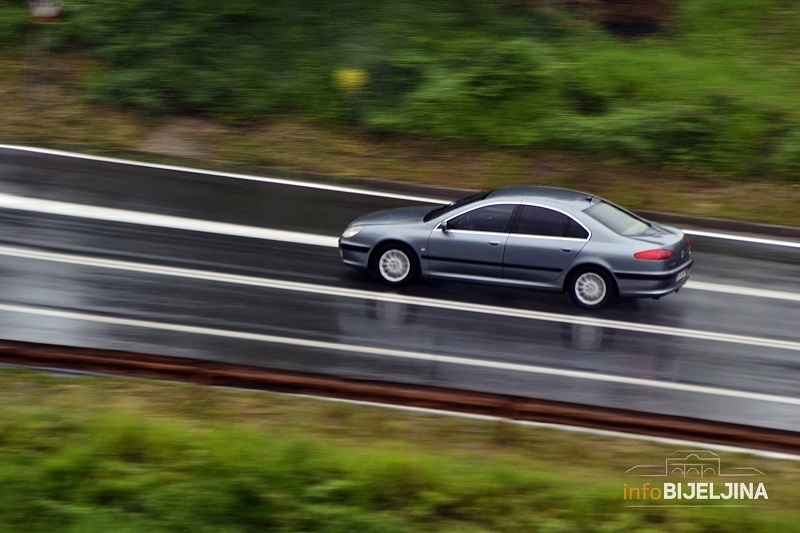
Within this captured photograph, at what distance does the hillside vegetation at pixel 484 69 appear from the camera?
17.6 m

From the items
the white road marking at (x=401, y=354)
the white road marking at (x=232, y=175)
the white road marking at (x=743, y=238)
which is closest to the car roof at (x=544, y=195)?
the white road marking at (x=401, y=354)

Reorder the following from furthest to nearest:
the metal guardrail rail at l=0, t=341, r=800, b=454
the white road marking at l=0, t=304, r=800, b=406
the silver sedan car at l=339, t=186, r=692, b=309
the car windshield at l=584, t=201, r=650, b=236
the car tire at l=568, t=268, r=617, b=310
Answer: the car windshield at l=584, t=201, r=650, b=236
the car tire at l=568, t=268, r=617, b=310
the silver sedan car at l=339, t=186, r=692, b=309
the white road marking at l=0, t=304, r=800, b=406
the metal guardrail rail at l=0, t=341, r=800, b=454

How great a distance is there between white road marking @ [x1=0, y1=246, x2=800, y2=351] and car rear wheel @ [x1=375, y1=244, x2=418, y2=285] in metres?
0.34

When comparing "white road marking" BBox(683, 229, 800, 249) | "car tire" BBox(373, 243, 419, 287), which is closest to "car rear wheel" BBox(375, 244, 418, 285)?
"car tire" BBox(373, 243, 419, 287)

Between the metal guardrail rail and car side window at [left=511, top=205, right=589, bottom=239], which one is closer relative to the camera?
the metal guardrail rail

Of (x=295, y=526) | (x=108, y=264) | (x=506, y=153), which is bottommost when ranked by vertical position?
(x=295, y=526)

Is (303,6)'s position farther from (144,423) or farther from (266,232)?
(144,423)

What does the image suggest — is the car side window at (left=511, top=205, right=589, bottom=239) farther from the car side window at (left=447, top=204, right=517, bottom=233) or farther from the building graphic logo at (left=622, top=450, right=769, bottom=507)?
the building graphic logo at (left=622, top=450, right=769, bottom=507)

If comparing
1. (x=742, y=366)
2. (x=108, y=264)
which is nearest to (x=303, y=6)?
(x=108, y=264)

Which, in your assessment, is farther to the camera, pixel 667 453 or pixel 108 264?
pixel 108 264

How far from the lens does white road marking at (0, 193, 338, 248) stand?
48.1 ft

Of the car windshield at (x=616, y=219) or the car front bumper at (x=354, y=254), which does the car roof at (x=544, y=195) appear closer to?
the car windshield at (x=616, y=219)

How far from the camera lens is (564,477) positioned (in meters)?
7.92

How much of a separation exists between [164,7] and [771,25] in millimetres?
12751
